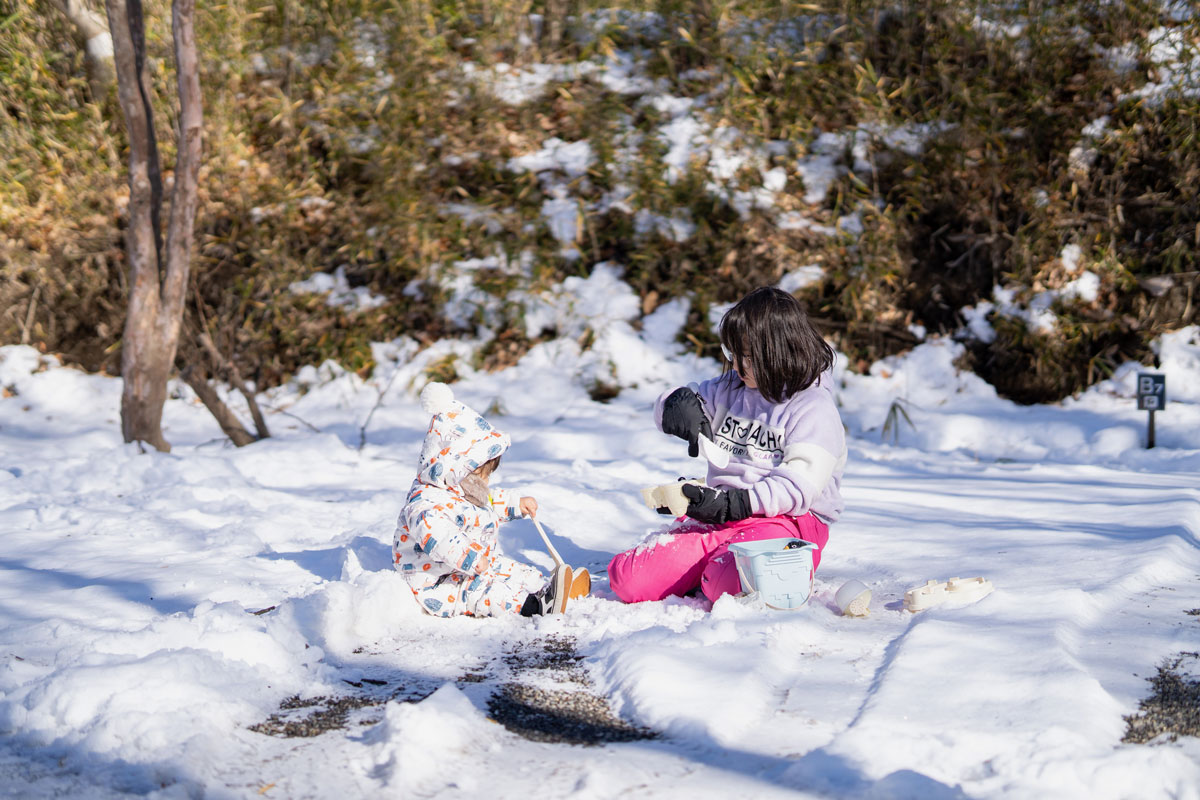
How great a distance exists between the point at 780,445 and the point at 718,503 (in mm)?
284

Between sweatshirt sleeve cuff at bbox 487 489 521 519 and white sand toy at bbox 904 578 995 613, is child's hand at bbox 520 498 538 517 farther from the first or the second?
white sand toy at bbox 904 578 995 613

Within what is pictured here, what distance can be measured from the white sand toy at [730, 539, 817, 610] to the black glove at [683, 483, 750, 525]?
0.12m

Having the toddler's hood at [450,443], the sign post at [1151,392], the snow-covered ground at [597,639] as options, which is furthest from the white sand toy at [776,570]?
the sign post at [1151,392]

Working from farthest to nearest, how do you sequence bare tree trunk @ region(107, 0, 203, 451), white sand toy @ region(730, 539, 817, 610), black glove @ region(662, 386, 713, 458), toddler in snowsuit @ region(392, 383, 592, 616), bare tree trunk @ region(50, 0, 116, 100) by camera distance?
bare tree trunk @ region(50, 0, 116, 100)
bare tree trunk @ region(107, 0, 203, 451)
black glove @ region(662, 386, 713, 458)
toddler in snowsuit @ region(392, 383, 592, 616)
white sand toy @ region(730, 539, 817, 610)

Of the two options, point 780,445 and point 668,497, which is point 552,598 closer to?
point 668,497

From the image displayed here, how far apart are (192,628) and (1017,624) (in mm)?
2039

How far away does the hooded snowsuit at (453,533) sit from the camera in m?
2.64

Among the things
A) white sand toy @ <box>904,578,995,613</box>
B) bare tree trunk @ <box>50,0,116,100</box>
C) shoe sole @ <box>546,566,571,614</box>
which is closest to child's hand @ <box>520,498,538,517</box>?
shoe sole @ <box>546,566,571,614</box>

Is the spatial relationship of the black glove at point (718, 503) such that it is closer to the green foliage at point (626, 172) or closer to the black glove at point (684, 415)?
the black glove at point (684, 415)

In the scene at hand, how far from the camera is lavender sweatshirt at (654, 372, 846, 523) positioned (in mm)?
2660

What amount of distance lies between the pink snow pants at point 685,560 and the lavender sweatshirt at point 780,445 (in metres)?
0.07

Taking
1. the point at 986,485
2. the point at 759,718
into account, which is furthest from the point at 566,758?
the point at 986,485

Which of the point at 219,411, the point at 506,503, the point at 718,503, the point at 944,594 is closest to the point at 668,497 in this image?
the point at 718,503

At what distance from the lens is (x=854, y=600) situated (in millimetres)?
2523
